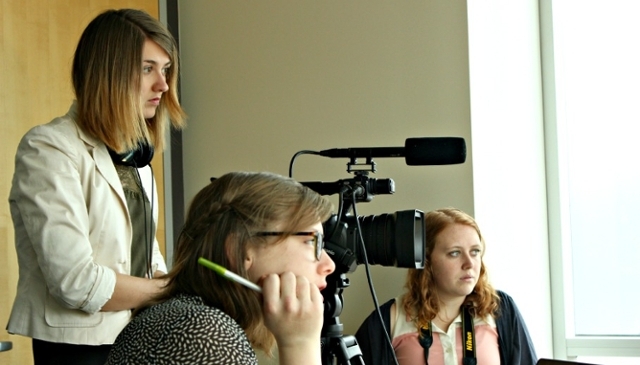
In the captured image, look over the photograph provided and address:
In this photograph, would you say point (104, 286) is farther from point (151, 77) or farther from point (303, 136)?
point (303, 136)

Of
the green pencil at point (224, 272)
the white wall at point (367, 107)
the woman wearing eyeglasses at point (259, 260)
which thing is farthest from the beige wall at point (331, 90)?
the green pencil at point (224, 272)

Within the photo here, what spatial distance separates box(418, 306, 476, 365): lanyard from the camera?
2662 millimetres

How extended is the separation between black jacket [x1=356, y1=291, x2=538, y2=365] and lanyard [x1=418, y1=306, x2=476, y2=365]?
0.32ft

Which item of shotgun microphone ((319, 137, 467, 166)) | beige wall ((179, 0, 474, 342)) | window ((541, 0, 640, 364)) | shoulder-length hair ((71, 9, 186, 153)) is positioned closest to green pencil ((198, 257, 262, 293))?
shoulder-length hair ((71, 9, 186, 153))

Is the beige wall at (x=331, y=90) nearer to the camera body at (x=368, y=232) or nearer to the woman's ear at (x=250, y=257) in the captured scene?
the camera body at (x=368, y=232)

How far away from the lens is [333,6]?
307 cm

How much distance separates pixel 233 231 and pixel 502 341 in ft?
5.60

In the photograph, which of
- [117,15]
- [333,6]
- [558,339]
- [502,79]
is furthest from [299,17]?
[558,339]

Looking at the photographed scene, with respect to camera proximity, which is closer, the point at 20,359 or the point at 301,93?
the point at 20,359

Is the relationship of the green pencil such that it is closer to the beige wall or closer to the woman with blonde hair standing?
the woman with blonde hair standing

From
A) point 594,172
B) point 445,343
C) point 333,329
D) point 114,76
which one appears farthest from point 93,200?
point 594,172

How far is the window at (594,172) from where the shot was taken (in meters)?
3.26

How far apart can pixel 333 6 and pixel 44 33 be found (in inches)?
38.7

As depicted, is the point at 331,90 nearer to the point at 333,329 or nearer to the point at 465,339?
the point at 465,339
